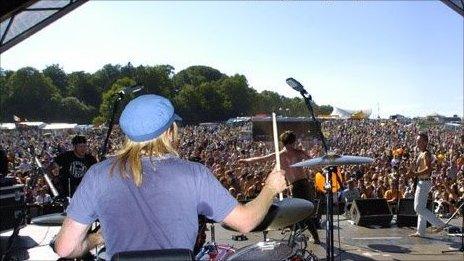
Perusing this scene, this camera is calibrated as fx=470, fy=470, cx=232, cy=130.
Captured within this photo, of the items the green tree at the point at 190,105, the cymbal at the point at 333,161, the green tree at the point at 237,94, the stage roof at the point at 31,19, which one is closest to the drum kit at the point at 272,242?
the cymbal at the point at 333,161

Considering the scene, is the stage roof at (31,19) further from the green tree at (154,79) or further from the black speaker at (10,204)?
the green tree at (154,79)

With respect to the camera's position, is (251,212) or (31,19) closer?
(251,212)

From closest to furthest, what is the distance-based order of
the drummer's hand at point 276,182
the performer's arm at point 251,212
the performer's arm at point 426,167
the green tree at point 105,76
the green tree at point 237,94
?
the performer's arm at point 251,212 < the drummer's hand at point 276,182 < the performer's arm at point 426,167 < the green tree at point 105,76 < the green tree at point 237,94

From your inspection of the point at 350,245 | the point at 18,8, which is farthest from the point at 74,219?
the point at 350,245

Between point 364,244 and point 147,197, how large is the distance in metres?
5.01

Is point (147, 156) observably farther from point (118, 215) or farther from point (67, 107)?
point (67, 107)

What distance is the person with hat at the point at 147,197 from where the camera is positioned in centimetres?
158

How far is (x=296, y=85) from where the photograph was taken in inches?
180

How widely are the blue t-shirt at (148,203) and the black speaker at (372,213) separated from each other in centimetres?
608

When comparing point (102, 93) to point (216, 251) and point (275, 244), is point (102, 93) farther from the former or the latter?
point (275, 244)

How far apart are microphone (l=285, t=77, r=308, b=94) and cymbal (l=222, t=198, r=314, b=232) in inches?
68.8

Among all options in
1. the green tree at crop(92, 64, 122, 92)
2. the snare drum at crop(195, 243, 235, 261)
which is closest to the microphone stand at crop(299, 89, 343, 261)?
the snare drum at crop(195, 243, 235, 261)

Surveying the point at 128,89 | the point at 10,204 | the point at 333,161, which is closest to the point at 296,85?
the point at 333,161

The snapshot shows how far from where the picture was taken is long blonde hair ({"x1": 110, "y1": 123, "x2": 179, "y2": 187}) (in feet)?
5.24
